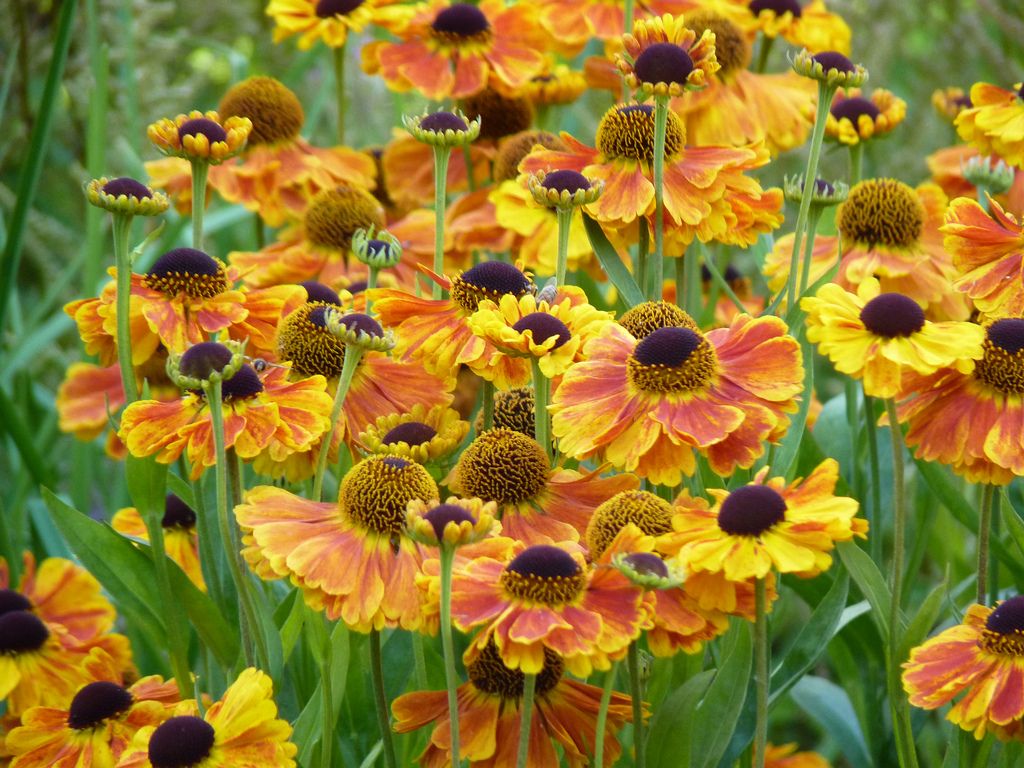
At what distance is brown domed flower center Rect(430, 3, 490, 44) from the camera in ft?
6.07

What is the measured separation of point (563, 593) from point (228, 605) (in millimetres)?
512

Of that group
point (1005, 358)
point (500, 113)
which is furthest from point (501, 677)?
point (500, 113)

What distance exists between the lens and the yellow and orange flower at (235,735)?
945 mm

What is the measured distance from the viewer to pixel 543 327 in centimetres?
103

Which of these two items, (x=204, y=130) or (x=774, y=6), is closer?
(x=204, y=130)

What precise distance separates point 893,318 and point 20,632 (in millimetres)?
909

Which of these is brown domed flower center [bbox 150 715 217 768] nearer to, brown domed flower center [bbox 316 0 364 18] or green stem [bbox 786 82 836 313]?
green stem [bbox 786 82 836 313]

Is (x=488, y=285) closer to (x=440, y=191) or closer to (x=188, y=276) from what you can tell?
(x=440, y=191)

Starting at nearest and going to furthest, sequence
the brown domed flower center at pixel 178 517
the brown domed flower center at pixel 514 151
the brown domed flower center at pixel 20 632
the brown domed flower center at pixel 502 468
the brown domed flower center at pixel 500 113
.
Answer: the brown domed flower center at pixel 502 468
the brown domed flower center at pixel 20 632
the brown domed flower center at pixel 178 517
the brown domed flower center at pixel 514 151
the brown domed flower center at pixel 500 113

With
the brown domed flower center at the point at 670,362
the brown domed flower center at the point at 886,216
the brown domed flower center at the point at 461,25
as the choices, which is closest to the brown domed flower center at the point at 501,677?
the brown domed flower center at the point at 670,362

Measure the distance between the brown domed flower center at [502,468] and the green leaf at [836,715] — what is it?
62 cm

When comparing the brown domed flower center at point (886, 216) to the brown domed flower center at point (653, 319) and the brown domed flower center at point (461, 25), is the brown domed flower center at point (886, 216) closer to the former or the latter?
the brown domed flower center at point (653, 319)

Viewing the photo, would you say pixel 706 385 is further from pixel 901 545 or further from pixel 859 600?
pixel 859 600

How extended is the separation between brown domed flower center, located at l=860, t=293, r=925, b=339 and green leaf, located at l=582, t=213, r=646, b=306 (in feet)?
0.85
